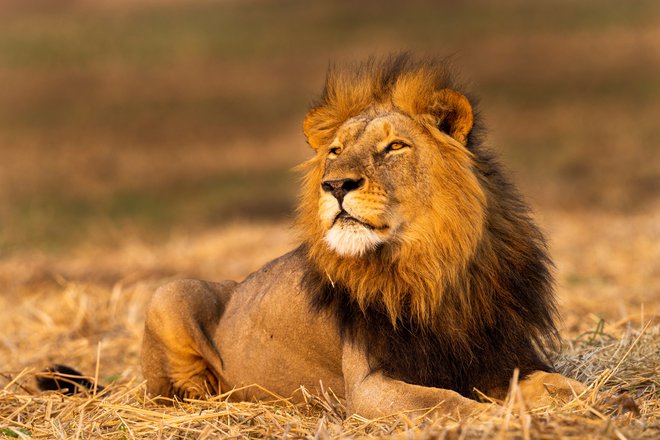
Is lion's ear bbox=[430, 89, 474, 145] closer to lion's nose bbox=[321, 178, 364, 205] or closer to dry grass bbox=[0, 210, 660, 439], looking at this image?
lion's nose bbox=[321, 178, 364, 205]

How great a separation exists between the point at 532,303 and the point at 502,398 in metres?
0.48

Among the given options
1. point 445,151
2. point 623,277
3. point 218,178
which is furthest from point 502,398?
point 218,178

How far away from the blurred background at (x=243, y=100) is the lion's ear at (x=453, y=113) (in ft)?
38.5

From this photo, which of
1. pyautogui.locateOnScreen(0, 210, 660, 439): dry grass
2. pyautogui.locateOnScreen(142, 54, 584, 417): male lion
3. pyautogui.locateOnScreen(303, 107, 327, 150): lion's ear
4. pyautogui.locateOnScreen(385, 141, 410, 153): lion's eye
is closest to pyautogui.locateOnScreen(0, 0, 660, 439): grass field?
pyautogui.locateOnScreen(0, 210, 660, 439): dry grass

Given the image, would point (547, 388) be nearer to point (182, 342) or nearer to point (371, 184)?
point (371, 184)

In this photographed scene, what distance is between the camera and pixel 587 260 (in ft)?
37.5

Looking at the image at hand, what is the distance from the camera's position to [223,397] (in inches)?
224

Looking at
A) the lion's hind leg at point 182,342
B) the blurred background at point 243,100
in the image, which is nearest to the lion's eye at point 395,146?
the lion's hind leg at point 182,342

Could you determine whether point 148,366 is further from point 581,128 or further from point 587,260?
point 581,128

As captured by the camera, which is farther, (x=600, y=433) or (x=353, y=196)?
(x=353, y=196)

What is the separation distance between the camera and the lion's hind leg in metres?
5.81

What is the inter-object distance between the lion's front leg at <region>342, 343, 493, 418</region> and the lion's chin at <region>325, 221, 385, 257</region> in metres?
0.56

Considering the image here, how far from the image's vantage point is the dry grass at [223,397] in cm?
410

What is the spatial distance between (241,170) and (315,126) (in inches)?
847
